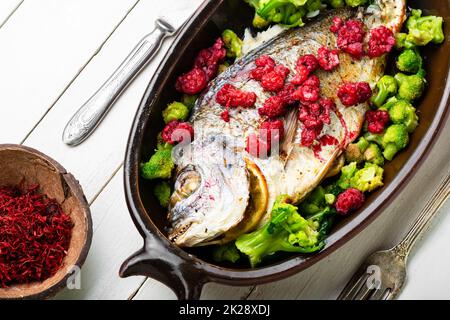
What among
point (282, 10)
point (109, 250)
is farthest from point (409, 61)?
point (109, 250)

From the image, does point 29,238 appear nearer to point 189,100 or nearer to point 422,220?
point 189,100

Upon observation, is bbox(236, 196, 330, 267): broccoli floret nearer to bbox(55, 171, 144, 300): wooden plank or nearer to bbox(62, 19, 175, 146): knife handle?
bbox(55, 171, 144, 300): wooden plank

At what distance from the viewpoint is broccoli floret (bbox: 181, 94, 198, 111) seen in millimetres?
2771

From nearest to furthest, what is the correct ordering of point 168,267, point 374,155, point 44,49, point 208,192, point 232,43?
point 168,267
point 208,192
point 374,155
point 232,43
point 44,49

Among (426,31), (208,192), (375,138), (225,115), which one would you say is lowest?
(208,192)

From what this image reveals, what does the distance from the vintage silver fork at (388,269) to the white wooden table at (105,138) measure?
0.18 ft

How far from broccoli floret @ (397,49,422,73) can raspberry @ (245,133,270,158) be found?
65cm

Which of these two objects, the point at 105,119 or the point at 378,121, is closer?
the point at 378,121

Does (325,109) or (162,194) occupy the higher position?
(325,109)

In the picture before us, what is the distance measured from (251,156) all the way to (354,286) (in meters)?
0.74

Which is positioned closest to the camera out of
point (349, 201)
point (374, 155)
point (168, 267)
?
point (168, 267)

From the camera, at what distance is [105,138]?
3012mm

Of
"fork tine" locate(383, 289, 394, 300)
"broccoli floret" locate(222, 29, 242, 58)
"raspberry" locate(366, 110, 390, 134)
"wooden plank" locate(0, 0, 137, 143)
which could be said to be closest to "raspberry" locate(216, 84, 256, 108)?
"broccoli floret" locate(222, 29, 242, 58)
